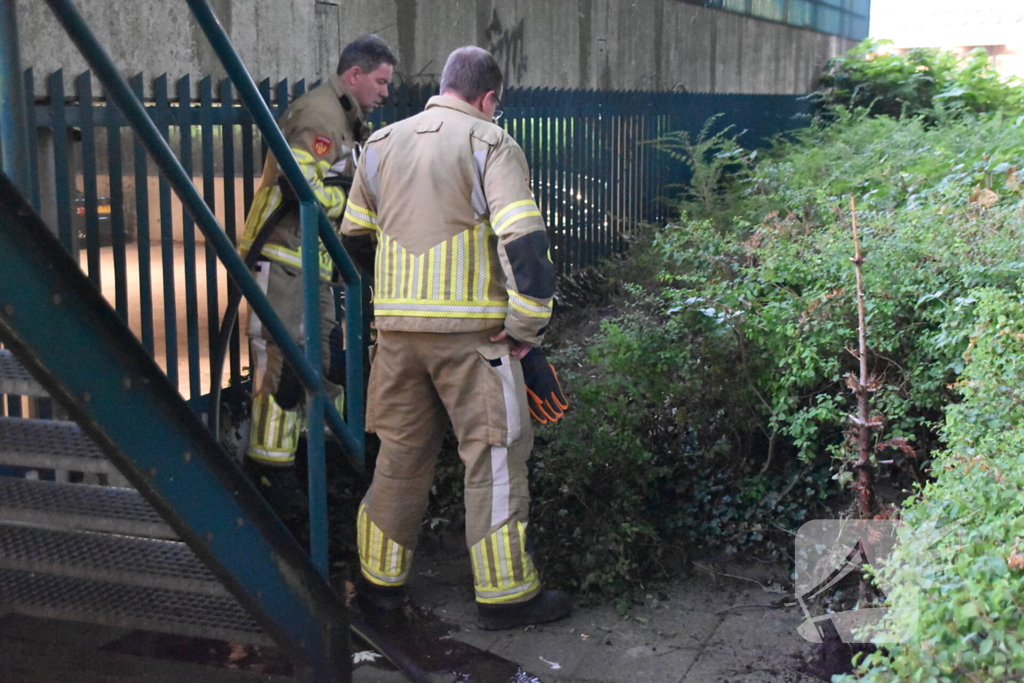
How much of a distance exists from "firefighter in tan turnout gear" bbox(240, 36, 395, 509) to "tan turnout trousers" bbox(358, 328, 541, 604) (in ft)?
3.13

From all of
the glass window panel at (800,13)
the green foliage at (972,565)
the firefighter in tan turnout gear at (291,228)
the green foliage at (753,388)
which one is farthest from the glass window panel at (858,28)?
the green foliage at (972,565)

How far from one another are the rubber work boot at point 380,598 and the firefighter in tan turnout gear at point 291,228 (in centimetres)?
86

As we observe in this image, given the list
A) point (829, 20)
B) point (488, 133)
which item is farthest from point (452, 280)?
point (829, 20)

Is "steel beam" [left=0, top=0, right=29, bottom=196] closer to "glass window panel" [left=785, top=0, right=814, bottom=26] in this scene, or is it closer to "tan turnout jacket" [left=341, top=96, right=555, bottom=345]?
"tan turnout jacket" [left=341, top=96, right=555, bottom=345]

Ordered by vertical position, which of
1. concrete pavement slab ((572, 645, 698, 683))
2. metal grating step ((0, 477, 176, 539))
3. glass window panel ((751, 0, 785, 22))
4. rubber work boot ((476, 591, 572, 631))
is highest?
glass window panel ((751, 0, 785, 22))

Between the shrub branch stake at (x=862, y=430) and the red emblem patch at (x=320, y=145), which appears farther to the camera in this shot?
the red emblem patch at (x=320, y=145)

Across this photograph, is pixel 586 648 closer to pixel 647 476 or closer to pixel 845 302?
pixel 647 476

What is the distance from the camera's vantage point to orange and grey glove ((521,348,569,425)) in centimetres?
409

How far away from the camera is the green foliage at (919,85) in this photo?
1449 centimetres

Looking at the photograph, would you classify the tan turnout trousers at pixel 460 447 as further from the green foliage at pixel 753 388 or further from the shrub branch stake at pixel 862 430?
the shrub branch stake at pixel 862 430

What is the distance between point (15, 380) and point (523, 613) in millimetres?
1994

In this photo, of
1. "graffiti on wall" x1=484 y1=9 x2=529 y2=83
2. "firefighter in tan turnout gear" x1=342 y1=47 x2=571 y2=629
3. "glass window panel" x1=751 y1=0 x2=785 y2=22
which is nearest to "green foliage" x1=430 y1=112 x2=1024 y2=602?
"firefighter in tan turnout gear" x1=342 y1=47 x2=571 y2=629

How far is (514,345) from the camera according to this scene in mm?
3957

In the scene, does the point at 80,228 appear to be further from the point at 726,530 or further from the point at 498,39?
the point at 498,39
